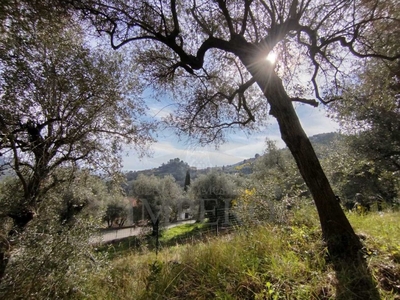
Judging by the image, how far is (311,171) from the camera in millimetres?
2572

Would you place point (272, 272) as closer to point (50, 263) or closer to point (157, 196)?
point (50, 263)

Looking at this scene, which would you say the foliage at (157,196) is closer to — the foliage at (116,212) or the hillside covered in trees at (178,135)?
the foliage at (116,212)

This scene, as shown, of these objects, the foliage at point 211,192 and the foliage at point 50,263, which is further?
the foliage at point 211,192

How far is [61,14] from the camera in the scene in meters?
2.85

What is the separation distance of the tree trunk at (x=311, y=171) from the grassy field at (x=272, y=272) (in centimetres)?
16

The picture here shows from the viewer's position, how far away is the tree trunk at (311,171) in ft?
7.27

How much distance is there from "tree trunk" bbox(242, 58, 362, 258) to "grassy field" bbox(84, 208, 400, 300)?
0.16m

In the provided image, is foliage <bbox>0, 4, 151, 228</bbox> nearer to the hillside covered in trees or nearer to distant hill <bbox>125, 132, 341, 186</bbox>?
the hillside covered in trees

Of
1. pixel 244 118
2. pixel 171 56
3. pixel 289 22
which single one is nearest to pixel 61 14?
pixel 171 56

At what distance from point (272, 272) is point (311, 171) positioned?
1356mm

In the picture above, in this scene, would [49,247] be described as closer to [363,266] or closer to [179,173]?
[363,266]

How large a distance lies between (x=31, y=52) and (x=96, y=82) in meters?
0.99

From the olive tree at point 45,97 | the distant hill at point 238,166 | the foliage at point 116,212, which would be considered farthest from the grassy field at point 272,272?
the foliage at point 116,212

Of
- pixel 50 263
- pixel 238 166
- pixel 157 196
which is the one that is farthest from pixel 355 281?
pixel 157 196
